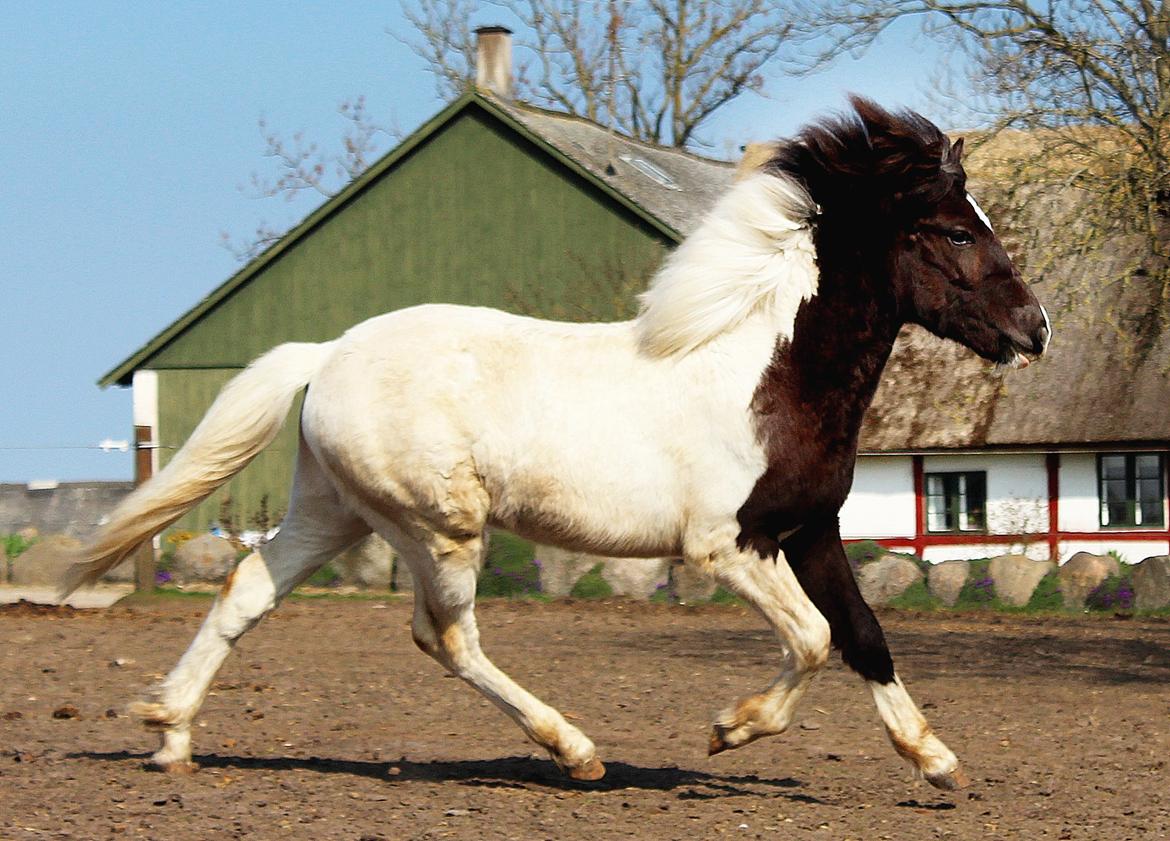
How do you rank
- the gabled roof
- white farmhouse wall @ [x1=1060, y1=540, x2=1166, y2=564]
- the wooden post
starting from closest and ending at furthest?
the wooden post
white farmhouse wall @ [x1=1060, y1=540, x2=1166, y2=564]
the gabled roof

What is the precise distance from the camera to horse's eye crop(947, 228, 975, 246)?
5.98 meters

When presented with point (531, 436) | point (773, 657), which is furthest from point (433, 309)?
point (773, 657)

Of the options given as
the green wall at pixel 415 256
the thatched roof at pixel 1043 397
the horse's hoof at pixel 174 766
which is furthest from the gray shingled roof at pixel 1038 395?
the horse's hoof at pixel 174 766

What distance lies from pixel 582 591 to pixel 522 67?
21.9 meters

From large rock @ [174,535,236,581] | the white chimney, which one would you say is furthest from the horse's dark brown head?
the white chimney

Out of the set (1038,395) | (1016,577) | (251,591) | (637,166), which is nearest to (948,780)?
(251,591)

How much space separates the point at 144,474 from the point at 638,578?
487 cm

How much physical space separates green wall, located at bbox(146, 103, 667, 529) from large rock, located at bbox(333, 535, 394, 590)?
906 cm

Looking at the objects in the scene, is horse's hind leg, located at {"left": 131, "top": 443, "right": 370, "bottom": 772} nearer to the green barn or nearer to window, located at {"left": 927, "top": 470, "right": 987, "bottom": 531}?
window, located at {"left": 927, "top": 470, "right": 987, "bottom": 531}

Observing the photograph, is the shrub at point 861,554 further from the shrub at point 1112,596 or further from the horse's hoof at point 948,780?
the horse's hoof at point 948,780

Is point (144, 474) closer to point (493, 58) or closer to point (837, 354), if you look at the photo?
point (837, 354)

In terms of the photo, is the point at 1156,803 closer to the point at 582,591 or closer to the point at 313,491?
the point at 313,491

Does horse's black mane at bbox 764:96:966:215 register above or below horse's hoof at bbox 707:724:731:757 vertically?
above

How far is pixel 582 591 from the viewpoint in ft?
54.0
